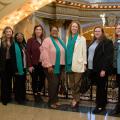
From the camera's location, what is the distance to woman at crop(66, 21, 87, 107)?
236 inches

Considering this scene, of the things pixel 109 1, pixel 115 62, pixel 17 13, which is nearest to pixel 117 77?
pixel 115 62

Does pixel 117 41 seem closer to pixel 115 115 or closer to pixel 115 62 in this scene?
pixel 115 62

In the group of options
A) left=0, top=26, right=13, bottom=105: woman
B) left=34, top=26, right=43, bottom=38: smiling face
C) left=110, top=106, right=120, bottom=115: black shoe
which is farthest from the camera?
left=0, top=26, right=13, bottom=105: woman

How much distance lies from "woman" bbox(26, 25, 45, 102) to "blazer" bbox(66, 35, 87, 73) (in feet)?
2.27

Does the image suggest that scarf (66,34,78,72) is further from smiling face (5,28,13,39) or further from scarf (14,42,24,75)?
smiling face (5,28,13,39)

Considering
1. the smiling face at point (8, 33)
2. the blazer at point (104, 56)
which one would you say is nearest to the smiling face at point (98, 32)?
the blazer at point (104, 56)

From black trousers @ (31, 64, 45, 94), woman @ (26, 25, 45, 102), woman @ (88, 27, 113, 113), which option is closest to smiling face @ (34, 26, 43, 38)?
woman @ (26, 25, 45, 102)

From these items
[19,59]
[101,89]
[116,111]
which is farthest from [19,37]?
[116,111]

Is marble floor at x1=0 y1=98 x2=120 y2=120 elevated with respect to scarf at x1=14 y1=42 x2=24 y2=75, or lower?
lower

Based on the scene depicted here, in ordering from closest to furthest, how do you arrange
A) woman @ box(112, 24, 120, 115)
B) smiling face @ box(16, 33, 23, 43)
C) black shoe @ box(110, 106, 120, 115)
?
woman @ box(112, 24, 120, 115) → black shoe @ box(110, 106, 120, 115) → smiling face @ box(16, 33, 23, 43)

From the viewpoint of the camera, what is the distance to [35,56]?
6.36 metres

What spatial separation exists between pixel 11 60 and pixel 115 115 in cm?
205

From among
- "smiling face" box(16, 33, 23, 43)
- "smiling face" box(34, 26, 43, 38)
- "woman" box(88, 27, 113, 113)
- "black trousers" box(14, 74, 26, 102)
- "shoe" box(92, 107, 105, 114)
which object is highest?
"smiling face" box(34, 26, 43, 38)

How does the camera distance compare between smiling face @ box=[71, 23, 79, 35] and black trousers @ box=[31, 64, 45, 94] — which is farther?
black trousers @ box=[31, 64, 45, 94]
